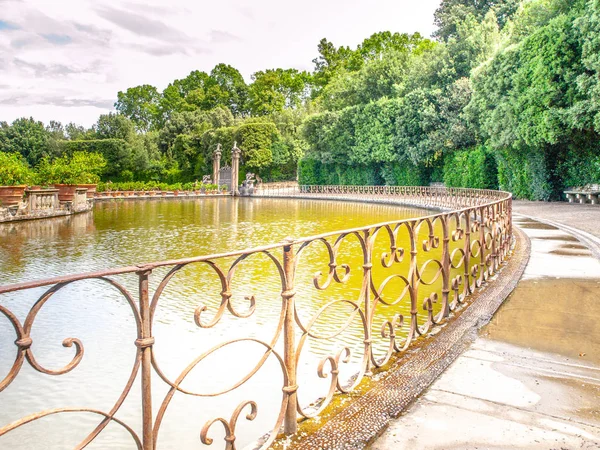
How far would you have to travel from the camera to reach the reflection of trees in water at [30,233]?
8.92 meters

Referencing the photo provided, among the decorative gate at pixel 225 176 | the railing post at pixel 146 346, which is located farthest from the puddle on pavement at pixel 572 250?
the decorative gate at pixel 225 176

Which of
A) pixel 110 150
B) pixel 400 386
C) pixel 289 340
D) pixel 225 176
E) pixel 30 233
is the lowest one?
pixel 30 233

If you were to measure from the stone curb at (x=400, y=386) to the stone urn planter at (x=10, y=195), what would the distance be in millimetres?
15989

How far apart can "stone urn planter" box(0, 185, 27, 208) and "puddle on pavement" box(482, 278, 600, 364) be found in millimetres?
16108

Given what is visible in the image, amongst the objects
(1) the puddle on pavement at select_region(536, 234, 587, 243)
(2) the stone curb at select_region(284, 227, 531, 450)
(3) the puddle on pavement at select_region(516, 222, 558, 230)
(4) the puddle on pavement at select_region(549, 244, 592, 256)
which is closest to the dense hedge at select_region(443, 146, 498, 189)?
(3) the puddle on pavement at select_region(516, 222, 558, 230)

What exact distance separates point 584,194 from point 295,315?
20460mm

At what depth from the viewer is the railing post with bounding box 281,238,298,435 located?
2.37m

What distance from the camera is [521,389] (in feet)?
9.40

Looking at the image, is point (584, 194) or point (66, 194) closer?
point (584, 194)

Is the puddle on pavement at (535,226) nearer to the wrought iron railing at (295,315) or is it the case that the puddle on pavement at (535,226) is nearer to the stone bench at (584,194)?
the wrought iron railing at (295,315)

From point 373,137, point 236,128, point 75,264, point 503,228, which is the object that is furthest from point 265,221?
point 236,128

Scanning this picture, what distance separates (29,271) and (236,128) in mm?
40021

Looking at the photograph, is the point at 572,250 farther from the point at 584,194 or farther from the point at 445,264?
the point at 584,194

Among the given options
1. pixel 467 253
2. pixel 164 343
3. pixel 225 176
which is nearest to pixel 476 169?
pixel 225 176
